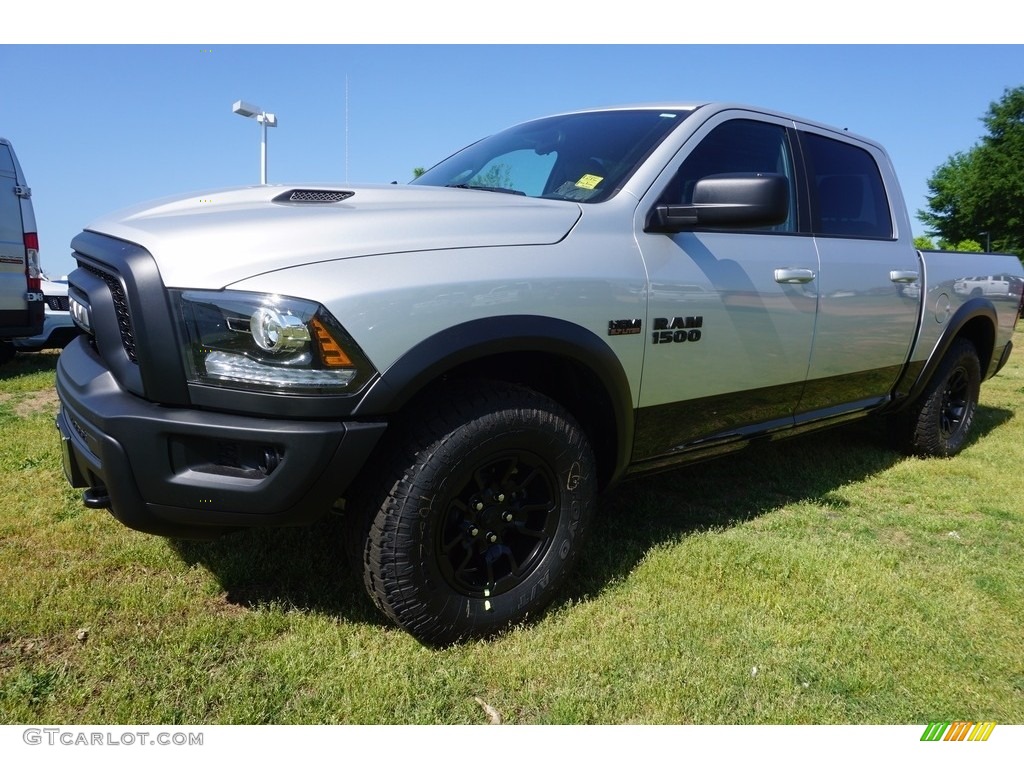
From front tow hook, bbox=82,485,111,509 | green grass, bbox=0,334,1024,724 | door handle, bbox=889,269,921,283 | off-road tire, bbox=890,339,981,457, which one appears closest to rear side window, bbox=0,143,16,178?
green grass, bbox=0,334,1024,724

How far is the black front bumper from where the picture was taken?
1961 mm

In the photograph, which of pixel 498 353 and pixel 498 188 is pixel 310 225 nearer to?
pixel 498 353

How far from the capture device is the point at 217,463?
6.64 feet

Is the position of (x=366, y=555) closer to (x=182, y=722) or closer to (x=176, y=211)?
(x=182, y=722)

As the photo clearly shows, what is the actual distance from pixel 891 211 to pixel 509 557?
3163 mm

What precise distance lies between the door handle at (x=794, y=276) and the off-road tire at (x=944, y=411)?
1963 mm

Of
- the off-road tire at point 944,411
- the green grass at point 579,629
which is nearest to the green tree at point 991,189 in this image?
the off-road tire at point 944,411

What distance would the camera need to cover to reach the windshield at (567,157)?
9.21 feet

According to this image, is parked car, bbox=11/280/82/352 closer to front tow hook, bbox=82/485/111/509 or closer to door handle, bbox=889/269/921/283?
front tow hook, bbox=82/485/111/509

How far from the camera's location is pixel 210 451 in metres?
2.01

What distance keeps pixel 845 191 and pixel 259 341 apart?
3.19 metres

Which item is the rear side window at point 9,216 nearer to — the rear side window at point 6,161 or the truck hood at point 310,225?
the rear side window at point 6,161

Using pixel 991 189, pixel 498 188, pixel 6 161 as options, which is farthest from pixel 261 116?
pixel 991 189

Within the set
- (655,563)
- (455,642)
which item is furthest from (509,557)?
(655,563)
